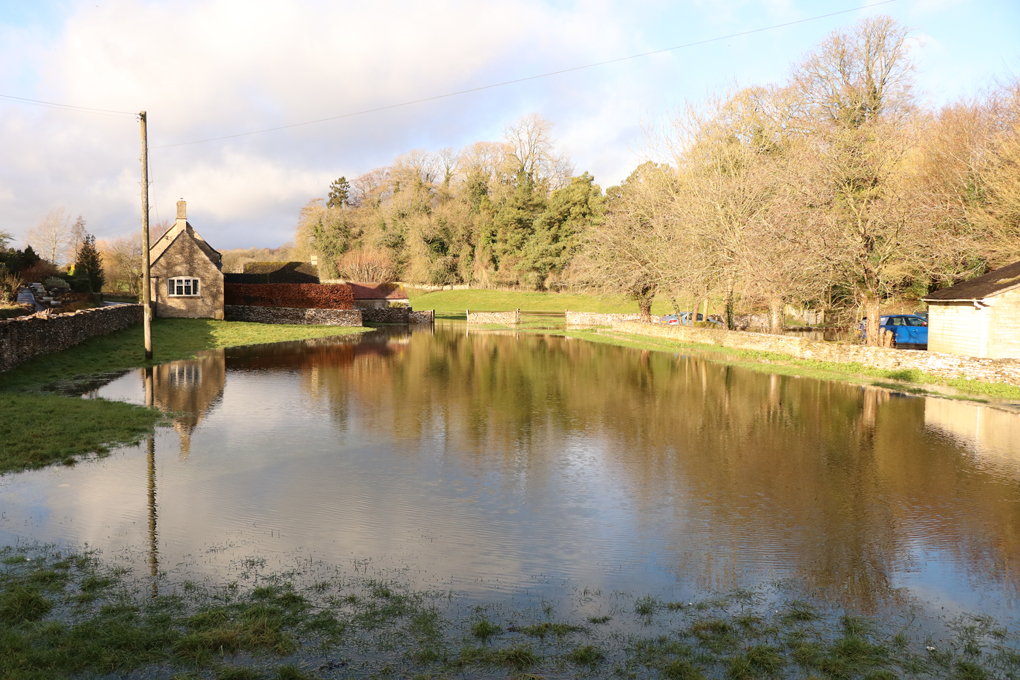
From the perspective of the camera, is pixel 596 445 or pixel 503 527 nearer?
pixel 503 527

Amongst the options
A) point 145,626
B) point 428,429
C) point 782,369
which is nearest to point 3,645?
point 145,626

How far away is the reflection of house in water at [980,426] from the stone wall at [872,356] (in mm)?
3613

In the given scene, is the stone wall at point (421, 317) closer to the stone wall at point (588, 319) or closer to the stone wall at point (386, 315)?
the stone wall at point (386, 315)

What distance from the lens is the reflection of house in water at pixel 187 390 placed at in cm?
1533

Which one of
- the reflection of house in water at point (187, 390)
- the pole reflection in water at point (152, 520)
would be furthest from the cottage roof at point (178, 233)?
the pole reflection in water at point (152, 520)

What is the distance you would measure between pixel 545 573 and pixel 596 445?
6593 millimetres

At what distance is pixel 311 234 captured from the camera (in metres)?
109

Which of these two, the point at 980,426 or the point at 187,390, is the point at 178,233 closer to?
the point at 187,390

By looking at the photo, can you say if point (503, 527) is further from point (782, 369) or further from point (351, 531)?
point (782, 369)

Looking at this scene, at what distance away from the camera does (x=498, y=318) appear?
228ft

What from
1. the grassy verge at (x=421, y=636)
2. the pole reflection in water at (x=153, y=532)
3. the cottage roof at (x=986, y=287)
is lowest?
the grassy verge at (x=421, y=636)

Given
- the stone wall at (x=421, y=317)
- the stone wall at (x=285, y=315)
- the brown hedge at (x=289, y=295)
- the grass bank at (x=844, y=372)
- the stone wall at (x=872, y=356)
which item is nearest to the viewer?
the grass bank at (x=844, y=372)

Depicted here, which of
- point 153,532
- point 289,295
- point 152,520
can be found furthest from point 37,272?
point 153,532

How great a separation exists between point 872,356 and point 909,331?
481 inches
